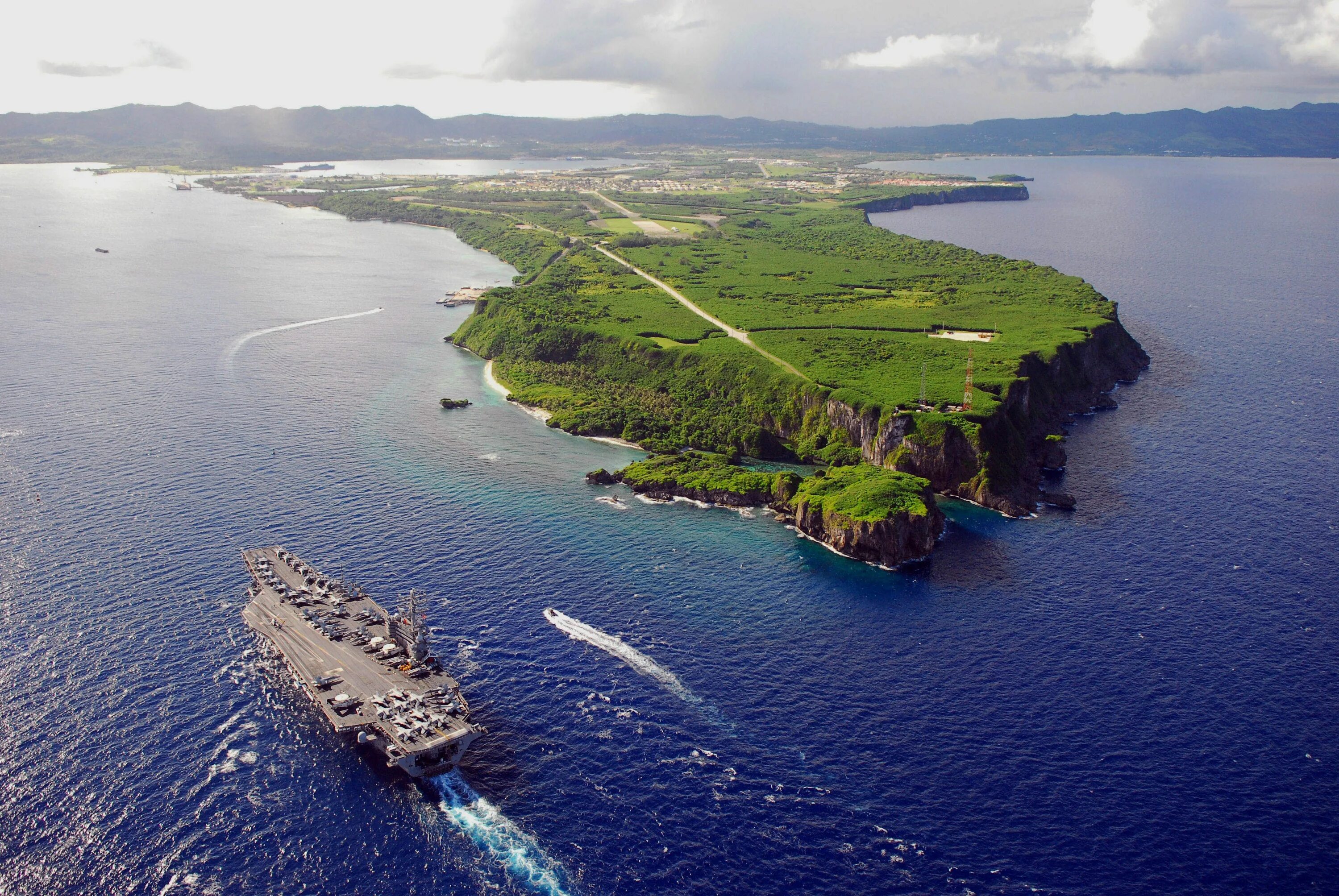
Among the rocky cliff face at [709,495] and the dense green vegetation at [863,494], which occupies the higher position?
the dense green vegetation at [863,494]

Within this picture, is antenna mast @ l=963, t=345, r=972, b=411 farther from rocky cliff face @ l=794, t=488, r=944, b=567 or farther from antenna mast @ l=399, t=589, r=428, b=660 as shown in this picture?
antenna mast @ l=399, t=589, r=428, b=660

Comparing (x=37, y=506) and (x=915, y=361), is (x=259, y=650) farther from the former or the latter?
(x=915, y=361)

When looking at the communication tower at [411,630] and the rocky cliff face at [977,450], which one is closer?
the communication tower at [411,630]

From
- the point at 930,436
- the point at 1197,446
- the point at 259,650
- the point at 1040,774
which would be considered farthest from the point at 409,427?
the point at 1197,446

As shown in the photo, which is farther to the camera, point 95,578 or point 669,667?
point 95,578

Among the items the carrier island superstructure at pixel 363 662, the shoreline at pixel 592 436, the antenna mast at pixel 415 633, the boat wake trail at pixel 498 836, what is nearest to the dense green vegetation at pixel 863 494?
the shoreline at pixel 592 436

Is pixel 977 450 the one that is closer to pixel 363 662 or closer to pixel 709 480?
pixel 709 480

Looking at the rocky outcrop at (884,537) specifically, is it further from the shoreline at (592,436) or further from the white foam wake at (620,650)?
the shoreline at (592,436)

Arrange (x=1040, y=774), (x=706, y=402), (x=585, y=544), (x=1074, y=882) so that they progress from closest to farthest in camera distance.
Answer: (x=1074, y=882)
(x=1040, y=774)
(x=585, y=544)
(x=706, y=402)
